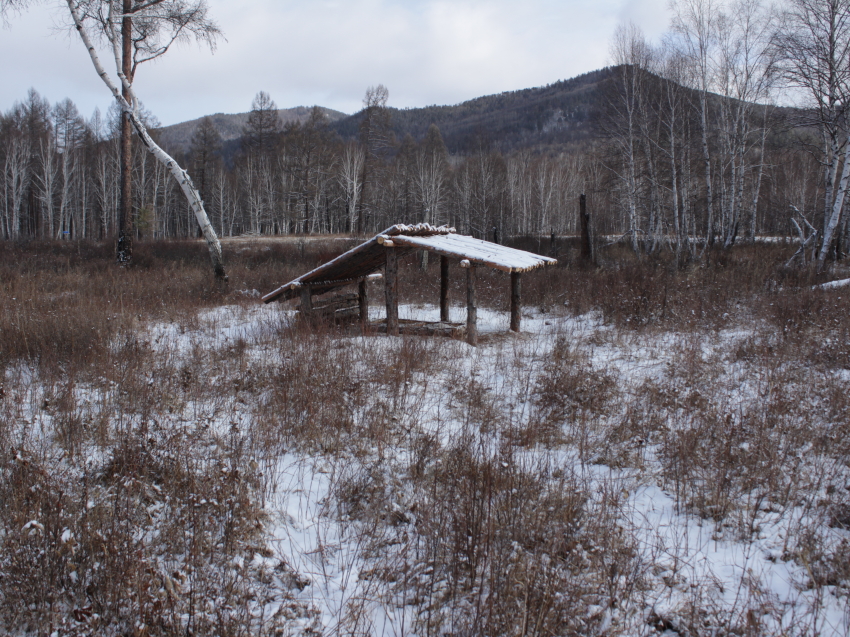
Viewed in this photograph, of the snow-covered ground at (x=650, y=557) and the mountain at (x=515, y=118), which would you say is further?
the mountain at (x=515, y=118)

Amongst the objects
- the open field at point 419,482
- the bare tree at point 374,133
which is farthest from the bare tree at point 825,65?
the bare tree at point 374,133

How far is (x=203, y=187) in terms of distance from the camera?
145 ft

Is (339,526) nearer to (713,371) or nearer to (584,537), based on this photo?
(584,537)

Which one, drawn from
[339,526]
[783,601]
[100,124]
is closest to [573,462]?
[783,601]

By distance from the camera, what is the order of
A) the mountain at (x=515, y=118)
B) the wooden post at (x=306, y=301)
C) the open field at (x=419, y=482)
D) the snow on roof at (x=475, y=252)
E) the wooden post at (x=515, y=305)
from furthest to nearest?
the mountain at (x=515, y=118)
the wooden post at (x=515, y=305)
the wooden post at (x=306, y=301)
the snow on roof at (x=475, y=252)
the open field at (x=419, y=482)

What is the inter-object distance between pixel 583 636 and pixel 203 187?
1913 inches

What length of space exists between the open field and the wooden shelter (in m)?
0.85

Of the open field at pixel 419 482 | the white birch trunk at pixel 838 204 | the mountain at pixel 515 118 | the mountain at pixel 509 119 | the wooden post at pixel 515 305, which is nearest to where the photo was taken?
the open field at pixel 419 482

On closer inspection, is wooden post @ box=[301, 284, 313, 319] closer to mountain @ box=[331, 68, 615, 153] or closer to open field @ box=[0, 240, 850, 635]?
open field @ box=[0, 240, 850, 635]

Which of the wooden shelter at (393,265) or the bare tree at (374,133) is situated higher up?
the bare tree at (374,133)

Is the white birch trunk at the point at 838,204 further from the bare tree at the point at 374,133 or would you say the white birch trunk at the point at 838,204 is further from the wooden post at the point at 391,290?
the bare tree at the point at 374,133

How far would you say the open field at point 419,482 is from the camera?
8.61ft

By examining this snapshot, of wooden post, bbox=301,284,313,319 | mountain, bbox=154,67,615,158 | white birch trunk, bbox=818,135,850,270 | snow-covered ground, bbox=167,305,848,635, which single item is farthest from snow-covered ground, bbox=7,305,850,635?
mountain, bbox=154,67,615,158

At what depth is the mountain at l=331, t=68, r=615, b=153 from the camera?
325 ft
